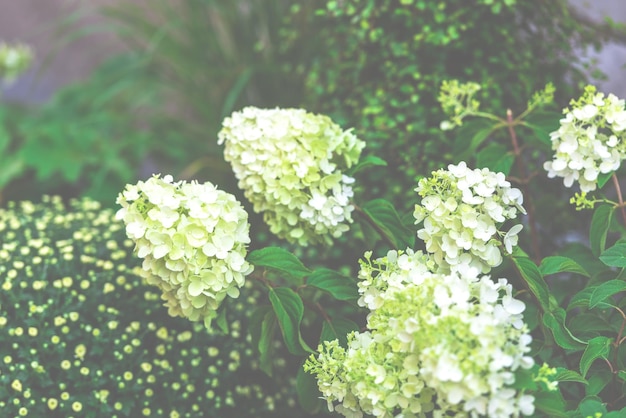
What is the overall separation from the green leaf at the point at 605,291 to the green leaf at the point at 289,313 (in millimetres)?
512

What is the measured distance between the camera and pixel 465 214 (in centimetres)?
123

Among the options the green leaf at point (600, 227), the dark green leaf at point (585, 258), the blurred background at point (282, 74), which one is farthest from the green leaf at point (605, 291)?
the blurred background at point (282, 74)

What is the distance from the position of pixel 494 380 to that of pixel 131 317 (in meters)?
0.95

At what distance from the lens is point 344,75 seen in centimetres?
209

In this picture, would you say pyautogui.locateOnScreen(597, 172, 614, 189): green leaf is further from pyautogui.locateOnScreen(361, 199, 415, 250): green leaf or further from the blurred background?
pyautogui.locateOnScreen(361, 199, 415, 250): green leaf

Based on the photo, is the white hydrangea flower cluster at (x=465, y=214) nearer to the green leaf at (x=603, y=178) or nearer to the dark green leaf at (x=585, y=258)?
the green leaf at (x=603, y=178)

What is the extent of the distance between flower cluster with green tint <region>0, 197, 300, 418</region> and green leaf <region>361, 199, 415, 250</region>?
464 mm

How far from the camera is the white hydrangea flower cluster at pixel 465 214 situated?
1.24m

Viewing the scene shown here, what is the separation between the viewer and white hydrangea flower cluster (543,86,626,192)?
4.42 ft

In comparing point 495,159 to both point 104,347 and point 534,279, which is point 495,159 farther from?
point 104,347

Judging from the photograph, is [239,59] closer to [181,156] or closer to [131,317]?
[181,156]

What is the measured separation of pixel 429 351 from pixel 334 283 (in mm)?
411

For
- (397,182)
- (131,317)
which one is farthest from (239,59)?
(131,317)

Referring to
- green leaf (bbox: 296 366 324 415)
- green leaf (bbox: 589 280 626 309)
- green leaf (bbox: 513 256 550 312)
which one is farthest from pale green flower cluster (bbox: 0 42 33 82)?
green leaf (bbox: 589 280 626 309)
